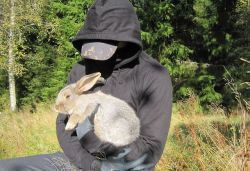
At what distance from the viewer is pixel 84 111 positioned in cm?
315

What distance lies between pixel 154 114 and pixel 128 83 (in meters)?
0.35

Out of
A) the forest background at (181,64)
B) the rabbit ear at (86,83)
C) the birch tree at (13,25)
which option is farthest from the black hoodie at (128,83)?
the birch tree at (13,25)

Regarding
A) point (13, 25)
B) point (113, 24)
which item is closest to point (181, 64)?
point (13, 25)

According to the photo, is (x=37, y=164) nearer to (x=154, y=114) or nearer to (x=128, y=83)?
(x=128, y=83)

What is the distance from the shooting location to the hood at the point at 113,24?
11.1 ft

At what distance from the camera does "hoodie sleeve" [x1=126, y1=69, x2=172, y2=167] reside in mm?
3178

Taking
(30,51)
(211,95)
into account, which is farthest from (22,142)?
(30,51)

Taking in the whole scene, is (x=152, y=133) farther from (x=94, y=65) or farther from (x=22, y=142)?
(x=22, y=142)

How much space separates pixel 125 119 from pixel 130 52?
664 mm

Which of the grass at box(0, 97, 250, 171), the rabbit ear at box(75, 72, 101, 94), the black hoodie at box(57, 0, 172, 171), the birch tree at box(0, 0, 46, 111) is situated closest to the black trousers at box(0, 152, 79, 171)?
the black hoodie at box(57, 0, 172, 171)

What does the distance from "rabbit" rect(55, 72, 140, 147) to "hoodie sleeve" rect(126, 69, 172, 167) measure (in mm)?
72

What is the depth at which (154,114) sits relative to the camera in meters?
3.24

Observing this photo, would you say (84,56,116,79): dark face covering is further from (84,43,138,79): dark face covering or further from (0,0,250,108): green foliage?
(0,0,250,108): green foliage

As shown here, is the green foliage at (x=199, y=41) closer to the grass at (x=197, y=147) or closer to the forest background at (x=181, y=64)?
the forest background at (x=181, y=64)
